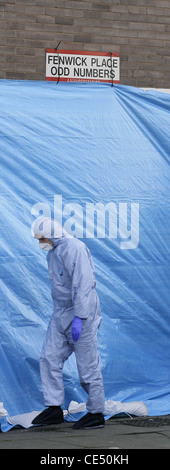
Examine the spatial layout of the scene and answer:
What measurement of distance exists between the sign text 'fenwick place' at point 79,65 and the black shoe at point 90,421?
3.69m

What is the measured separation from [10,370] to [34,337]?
1.07 ft

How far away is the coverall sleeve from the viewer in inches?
270

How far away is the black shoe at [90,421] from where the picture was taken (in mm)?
6926

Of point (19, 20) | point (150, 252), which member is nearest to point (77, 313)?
point (150, 252)

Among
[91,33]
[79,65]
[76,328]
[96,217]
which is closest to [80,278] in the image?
[76,328]

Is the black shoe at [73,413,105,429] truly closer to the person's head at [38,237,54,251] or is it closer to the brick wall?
the person's head at [38,237,54,251]

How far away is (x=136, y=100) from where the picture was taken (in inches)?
306

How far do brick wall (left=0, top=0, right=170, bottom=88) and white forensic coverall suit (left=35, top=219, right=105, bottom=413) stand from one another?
270cm

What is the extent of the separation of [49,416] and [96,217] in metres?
1.66

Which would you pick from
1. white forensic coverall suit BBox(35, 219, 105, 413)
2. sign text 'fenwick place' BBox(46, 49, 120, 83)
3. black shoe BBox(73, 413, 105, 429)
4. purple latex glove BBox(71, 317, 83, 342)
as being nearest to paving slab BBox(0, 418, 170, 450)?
black shoe BBox(73, 413, 105, 429)

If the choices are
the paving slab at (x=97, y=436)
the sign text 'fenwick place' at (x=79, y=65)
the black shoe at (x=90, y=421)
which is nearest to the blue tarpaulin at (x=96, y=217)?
the paving slab at (x=97, y=436)

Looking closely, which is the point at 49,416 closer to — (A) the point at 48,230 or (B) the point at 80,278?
(B) the point at 80,278

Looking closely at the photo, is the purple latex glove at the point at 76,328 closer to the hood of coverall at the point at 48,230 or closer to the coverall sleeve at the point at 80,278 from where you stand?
the coverall sleeve at the point at 80,278

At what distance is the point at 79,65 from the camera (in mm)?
9273
